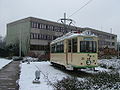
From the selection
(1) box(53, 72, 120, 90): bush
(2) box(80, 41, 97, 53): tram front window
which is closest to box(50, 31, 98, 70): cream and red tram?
(2) box(80, 41, 97, 53): tram front window

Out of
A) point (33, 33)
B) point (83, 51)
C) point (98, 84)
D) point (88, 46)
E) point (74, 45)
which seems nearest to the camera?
point (98, 84)

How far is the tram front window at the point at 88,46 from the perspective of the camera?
18.3 m

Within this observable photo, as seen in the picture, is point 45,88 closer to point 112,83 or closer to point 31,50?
point 112,83

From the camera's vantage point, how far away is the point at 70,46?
1950 centimetres

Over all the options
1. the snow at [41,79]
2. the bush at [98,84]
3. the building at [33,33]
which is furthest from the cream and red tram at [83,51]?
the building at [33,33]

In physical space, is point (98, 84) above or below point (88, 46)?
below

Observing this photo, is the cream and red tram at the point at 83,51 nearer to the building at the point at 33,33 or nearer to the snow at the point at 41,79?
the snow at the point at 41,79

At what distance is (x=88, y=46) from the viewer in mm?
18453

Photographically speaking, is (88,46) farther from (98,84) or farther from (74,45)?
(98,84)

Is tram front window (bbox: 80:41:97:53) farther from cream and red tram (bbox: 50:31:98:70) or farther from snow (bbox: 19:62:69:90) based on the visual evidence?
snow (bbox: 19:62:69:90)

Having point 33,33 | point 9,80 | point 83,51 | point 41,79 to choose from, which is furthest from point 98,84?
point 33,33

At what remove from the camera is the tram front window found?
1827cm

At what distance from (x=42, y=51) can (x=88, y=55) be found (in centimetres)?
5166

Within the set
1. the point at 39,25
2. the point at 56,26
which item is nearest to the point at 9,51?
the point at 39,25
